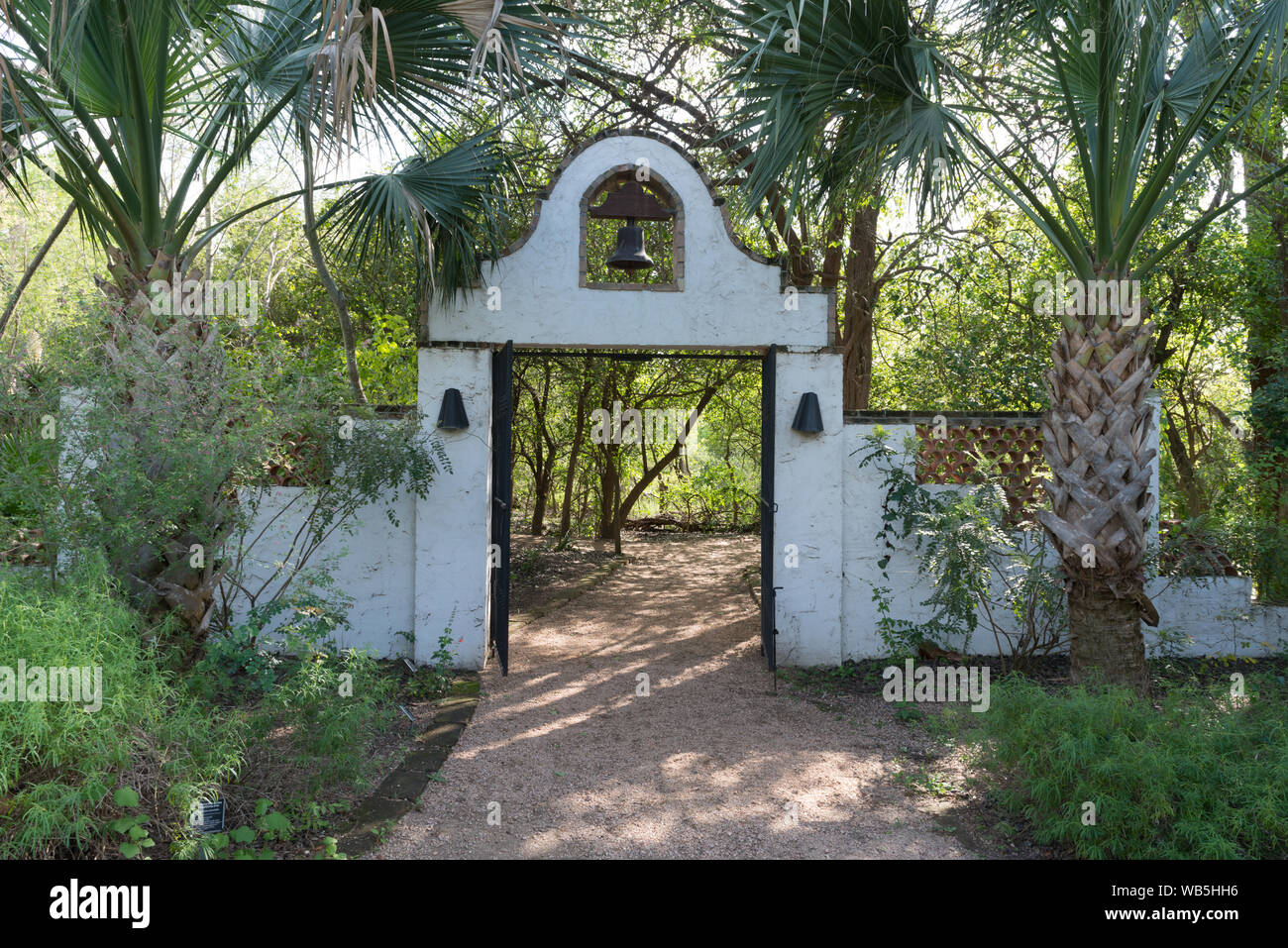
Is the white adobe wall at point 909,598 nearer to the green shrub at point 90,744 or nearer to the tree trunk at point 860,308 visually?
the tree trunk at point 860,308

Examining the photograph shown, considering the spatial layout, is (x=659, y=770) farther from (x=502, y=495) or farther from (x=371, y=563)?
(x=371, y=563)

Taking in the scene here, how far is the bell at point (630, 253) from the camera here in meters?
6.98

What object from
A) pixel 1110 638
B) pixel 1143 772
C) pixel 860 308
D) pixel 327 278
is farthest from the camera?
pixel 860 308

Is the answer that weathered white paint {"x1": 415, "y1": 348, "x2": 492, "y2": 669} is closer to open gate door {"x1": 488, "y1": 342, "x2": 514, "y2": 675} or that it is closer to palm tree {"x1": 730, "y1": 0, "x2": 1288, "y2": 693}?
open gate door {"x1": 488, "y1": 342, "x2": 514, "y2": 675}

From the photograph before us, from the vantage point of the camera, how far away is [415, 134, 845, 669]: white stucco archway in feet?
23.9

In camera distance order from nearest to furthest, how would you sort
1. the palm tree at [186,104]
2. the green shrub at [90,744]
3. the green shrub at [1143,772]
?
1. the green shrub at [90,744]
2. the green shrub at [1143,772]
3. the palm tree at [186,104]

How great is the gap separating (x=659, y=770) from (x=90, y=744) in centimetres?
305

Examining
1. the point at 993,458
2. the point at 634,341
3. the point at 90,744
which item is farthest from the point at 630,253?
the point at 90,744

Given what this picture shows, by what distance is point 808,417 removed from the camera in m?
7.37

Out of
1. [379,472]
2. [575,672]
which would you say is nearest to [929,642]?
[575,672]

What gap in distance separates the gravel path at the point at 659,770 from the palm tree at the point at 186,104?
7.06 feet

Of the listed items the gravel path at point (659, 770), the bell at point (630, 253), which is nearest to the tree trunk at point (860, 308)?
the gravel path at point (659, 770)

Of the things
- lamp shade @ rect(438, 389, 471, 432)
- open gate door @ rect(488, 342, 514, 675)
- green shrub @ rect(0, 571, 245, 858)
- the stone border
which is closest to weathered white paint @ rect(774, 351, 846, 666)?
open gate door @ rect(488, 342, 514, 675)
